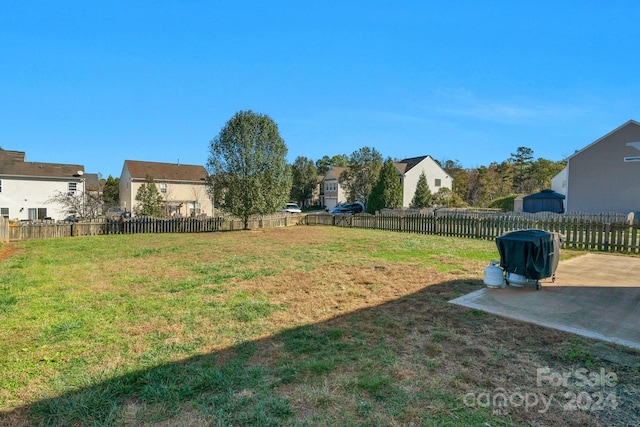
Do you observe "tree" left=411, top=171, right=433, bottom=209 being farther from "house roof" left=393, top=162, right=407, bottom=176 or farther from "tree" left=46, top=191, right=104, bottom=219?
"tree" left=46, top=191, right=104, bottom=219

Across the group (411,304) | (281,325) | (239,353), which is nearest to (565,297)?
(411,304)

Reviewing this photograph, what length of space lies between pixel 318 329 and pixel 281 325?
1.82 feet

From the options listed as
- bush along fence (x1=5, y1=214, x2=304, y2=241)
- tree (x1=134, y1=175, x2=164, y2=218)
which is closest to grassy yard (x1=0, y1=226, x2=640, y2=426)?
bush along fence (x1=5, y1=214, x2=304, y2=241)

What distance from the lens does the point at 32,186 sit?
29484 millimetres

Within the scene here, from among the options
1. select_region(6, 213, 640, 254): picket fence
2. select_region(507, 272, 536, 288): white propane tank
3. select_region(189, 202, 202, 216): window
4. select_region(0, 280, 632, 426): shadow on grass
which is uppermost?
select_region(189, 202, 202, 216): window

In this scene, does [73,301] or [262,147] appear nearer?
[73,301]

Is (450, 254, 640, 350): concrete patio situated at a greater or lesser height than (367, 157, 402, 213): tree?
lesser

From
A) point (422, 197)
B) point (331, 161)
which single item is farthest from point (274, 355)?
point (331, 161)

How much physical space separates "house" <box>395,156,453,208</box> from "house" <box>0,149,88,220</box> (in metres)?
35.6

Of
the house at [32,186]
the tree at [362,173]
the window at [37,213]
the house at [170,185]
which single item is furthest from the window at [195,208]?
the tree at [362,173]

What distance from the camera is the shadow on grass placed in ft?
8.71

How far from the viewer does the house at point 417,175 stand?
43.6m

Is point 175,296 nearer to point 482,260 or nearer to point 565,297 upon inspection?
point 565,297

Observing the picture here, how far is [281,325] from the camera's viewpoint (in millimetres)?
4734
